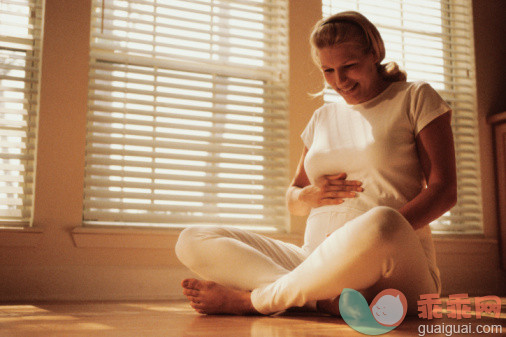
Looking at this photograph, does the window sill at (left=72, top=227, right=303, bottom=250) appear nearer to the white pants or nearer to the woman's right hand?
the white pants

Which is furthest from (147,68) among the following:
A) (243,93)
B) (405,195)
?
(405,195)

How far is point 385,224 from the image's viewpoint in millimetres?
1175

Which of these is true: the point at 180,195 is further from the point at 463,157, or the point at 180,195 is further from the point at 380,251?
the point at 463,157

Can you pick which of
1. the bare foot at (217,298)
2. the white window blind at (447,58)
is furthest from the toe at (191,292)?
the white window blind at (447,58)

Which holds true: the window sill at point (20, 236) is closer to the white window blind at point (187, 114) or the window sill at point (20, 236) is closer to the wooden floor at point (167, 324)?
the white window blind at point (187, 114)

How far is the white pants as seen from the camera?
1.19 metres

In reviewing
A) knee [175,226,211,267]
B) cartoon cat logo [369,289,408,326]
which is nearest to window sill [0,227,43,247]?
knee [175,226,211,267]

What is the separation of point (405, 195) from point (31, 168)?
1.56 m

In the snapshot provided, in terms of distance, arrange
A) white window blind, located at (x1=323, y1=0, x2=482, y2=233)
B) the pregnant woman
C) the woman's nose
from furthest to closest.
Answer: white window blind, located at (x1=323, y1=0, x2=482, y2=233) < the woman's nose < the pregnant woman

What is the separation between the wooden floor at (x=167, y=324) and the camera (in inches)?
43.3

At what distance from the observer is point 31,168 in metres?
2.19

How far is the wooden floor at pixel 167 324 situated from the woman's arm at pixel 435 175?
282 mm

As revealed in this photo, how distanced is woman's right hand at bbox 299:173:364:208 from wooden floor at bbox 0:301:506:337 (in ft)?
1.13

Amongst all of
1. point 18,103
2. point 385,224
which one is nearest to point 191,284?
point 385,224
